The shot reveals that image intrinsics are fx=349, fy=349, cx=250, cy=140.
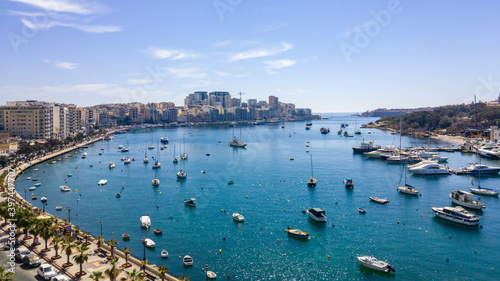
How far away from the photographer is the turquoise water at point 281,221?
21.0m

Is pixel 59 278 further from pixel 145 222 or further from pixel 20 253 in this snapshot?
pixel 145 222

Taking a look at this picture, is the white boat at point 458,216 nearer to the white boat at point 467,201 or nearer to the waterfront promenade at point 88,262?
the white boat at point 467,201

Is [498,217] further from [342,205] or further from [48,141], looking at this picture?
[48,141]

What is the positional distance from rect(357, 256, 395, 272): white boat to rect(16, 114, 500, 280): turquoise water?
36 cm

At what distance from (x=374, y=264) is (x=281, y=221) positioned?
31.0 ft

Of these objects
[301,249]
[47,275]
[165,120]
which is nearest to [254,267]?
[301,249]

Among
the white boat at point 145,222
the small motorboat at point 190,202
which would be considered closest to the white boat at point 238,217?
the small motorboat at point 190,202

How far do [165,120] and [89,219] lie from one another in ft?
541

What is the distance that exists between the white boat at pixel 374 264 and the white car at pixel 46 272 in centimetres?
1659

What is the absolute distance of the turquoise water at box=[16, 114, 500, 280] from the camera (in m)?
21.0

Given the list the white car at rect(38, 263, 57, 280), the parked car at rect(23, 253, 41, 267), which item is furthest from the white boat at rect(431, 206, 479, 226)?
the parked car at rect(23, 253, 41, 267)

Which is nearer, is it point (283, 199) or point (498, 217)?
point (498, 217)

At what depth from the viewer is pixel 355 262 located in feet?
70.3

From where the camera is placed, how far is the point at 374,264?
20.2 m
